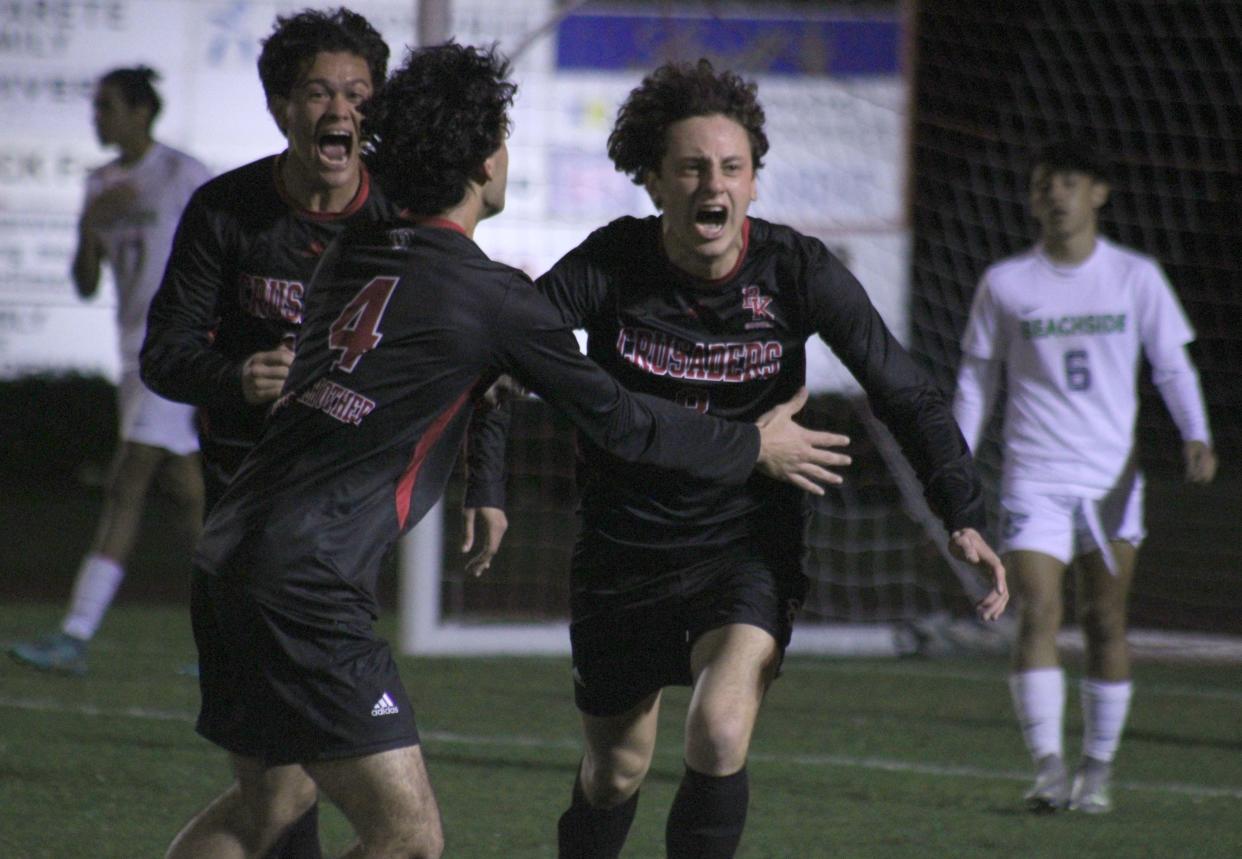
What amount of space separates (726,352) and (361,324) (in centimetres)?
112

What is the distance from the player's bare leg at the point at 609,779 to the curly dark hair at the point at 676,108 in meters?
1.24

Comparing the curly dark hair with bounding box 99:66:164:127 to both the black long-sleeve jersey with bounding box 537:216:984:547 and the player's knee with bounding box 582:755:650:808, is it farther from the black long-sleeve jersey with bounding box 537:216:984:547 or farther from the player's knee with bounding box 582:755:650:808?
A: the player's knee with bounding box 582:755:650:808

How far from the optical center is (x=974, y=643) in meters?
9.61

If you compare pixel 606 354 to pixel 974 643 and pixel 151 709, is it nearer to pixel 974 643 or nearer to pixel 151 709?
pixel 151 709

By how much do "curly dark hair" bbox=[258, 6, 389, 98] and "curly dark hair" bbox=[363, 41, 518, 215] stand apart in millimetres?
866

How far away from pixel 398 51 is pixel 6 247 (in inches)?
172

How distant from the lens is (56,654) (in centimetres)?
784

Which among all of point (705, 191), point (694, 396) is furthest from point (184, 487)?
point (705, 191)

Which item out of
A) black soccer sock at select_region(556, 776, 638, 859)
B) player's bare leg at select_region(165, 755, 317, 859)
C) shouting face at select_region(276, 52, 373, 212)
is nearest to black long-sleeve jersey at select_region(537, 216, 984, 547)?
shouting face at select_region(276, 52, 373, 212)

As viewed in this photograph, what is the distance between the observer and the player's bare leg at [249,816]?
10.9ft

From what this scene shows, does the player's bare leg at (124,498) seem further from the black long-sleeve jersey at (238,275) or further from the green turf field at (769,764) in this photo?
the black long-sleeve jersey at (238,275)

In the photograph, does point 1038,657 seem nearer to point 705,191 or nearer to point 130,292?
point 705,191

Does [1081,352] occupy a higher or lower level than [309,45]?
lower

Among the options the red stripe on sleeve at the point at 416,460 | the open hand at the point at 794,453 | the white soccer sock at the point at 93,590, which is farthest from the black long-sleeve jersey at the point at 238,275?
the white soccer sock at the point at 93,590
